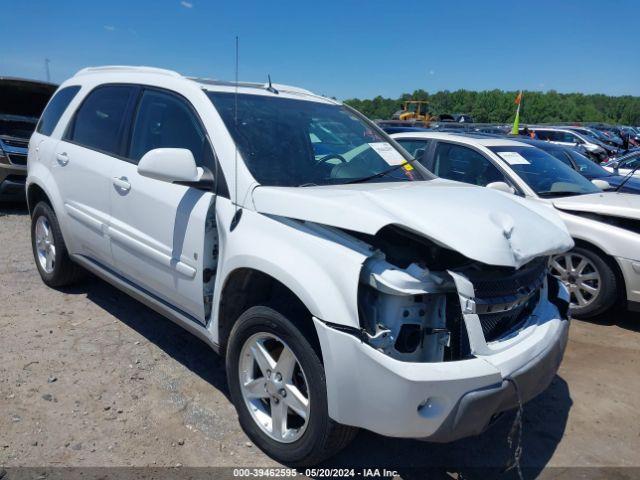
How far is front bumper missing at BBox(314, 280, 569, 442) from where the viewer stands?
2.05 metres

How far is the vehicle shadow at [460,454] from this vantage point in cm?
268

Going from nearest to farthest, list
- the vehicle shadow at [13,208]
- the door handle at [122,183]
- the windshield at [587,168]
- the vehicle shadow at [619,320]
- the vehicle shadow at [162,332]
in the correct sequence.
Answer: the door handle at [122,183] < the vehicle shadow at [162,332] < the vehicle shadow at [619,320] < the windshield at [587,168] < the vehicle shadow at [13,208]

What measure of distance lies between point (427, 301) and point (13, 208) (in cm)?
880

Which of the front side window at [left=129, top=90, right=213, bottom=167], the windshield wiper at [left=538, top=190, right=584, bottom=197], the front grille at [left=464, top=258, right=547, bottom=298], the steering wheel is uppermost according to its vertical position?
the front side window at [left=129, top=90, right=213, bottom=167]

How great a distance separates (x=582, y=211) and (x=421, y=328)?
334 cm

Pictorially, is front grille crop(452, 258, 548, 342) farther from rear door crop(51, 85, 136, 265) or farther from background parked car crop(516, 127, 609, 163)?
background parked car crop(516, 127, 609, 163)

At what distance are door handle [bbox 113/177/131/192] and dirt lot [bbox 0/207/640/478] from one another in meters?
1.23

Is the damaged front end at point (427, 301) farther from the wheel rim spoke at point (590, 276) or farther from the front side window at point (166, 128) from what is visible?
the wheel rim spoke at point (590, 276)

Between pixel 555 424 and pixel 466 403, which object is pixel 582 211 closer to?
pixel 555 424

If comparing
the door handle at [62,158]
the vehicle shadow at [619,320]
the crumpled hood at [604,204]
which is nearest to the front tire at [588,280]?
the vehicle shadow at [619,320]

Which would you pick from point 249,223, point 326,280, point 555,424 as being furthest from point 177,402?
point 555,424

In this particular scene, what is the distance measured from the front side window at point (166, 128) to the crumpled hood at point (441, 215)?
701 millimetres

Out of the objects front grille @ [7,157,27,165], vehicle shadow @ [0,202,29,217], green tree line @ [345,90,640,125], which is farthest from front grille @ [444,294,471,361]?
green tree line @ [345,90,640,125]

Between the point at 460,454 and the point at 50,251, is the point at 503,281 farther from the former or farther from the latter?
the point at 50,251
